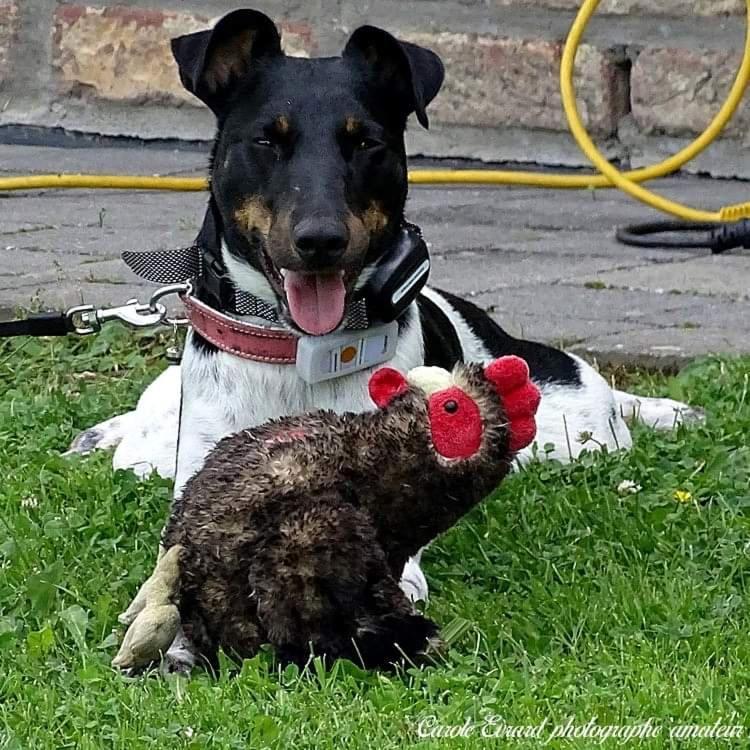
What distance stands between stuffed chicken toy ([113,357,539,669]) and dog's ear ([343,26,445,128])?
0.87m

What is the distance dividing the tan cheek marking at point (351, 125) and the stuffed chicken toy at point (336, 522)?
728mm

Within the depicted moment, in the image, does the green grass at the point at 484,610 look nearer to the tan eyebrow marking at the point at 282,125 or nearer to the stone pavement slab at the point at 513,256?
the stone pavement slab at the point at 513,256

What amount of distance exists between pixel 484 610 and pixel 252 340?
0.75 metres

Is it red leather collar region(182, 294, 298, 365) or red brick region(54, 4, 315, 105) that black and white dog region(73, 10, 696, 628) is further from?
red brick region(54, 4, 315, 105)

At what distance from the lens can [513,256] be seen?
6070mm

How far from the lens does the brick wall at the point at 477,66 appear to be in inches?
269

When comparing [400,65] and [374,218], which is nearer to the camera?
[374,218]

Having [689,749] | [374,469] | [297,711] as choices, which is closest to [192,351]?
[374,469]

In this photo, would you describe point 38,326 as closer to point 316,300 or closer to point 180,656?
point 316,300

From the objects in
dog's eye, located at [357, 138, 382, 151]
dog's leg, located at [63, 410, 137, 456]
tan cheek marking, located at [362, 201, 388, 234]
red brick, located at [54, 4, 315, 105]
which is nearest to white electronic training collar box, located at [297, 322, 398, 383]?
tan cheek marking, located at [362, 201, 388, 234]

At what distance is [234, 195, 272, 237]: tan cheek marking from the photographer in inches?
136

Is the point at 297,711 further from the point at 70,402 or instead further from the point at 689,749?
the point at 70,402

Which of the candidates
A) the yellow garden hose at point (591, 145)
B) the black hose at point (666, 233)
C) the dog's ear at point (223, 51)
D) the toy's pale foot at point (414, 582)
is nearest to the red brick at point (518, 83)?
the yellow garden hose at point (591, 145)

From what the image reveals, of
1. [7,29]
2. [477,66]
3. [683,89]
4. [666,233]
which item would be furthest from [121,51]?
[666,233]
